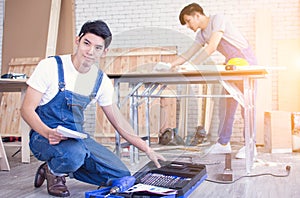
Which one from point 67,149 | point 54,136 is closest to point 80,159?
point 67,149

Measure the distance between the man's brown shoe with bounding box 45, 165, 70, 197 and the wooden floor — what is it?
0.13 ft

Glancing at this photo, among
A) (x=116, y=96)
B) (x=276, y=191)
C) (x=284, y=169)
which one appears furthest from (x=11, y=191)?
(x=284, y=169)

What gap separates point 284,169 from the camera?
7.91 ft

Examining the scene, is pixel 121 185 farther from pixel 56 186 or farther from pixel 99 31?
pixel 99 31

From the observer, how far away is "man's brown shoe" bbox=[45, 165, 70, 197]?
5.67ft

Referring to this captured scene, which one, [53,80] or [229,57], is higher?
[229,57]

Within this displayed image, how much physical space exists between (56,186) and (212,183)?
79 centimetres

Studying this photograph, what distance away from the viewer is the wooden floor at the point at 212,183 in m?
1.71

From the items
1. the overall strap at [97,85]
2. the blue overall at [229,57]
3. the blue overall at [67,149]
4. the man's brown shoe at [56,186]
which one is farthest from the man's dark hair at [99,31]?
the blue overall at [229,57]

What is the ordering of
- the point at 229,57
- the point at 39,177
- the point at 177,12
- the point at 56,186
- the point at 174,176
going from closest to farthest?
the point at 174,176
the point at 56,186
the point at 39,177
the point at 229,57
the point at 177,12

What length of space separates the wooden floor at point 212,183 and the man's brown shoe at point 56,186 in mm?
39

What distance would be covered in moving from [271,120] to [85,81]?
2.49 meters

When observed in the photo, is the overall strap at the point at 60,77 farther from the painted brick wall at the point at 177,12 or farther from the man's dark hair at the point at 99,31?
the painted brick wall at the point at 177,12

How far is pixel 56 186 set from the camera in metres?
1.76
